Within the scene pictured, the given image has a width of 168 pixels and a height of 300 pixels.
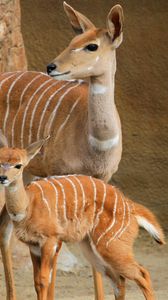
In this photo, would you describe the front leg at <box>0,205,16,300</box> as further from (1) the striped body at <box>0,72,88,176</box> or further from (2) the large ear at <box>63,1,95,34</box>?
(2) the large ear at <box>63,1,95,34</box>

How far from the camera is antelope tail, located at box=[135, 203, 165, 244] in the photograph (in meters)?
5.27

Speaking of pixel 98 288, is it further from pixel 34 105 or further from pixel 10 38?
pixel 10 38

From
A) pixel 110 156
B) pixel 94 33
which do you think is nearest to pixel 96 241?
pixel 110 156

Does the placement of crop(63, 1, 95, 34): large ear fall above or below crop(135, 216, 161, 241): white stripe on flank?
above

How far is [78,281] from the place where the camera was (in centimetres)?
657

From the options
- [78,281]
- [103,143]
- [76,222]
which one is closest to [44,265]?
[76,222]

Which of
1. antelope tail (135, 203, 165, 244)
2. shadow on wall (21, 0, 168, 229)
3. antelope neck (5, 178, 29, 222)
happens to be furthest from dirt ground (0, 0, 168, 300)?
antelope neck (5, 178, 29, 222)

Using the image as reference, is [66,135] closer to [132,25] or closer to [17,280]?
[17,280]

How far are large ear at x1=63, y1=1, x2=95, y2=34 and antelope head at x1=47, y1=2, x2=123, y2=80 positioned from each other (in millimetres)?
87

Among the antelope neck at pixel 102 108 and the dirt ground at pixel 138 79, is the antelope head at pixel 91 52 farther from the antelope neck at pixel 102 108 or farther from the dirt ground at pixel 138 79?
the dirt ground at pixel 138 79

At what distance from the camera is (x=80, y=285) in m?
6.51

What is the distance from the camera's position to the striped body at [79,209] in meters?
5.10

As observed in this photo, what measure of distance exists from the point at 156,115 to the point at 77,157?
198cm

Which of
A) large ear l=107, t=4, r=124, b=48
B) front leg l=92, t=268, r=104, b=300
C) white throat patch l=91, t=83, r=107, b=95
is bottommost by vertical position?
front leg l=92, t=268, r=104, b=300
